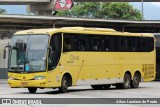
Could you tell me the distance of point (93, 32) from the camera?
1073 inches

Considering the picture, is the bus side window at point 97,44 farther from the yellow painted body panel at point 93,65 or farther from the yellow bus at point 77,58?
the yellow painted body panel at point 93,65

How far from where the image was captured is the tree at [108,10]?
106m

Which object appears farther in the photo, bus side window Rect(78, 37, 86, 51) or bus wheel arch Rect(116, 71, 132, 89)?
bus wheel arch Rect(116, 71, 132, 89)

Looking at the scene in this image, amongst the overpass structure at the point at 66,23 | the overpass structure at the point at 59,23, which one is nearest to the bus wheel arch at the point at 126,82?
the overpass structure at the point at 59,23

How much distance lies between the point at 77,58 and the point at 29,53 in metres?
2.92

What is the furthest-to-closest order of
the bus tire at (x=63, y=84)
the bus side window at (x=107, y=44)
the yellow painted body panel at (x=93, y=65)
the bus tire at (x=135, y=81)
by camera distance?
the bus tire at (x=135, y=81) < the bus side window at (x=107, y=44) < the bus tire at (x=63, y=84) < the yellow painted body panel at (x=93, y=65)

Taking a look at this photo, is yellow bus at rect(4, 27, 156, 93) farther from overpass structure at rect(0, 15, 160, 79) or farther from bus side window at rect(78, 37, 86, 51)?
overpass structure at rect(0, 15, 160, 79)

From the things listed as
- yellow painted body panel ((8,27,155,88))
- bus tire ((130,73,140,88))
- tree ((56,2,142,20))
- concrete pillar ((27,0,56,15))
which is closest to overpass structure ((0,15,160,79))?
concrete pillar ((27,0,56,15))

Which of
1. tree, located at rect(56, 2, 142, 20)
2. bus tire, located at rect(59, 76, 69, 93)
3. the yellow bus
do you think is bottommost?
tree, located at rect(56, 2, 142, 20)

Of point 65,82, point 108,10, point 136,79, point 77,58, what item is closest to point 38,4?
point 108,10

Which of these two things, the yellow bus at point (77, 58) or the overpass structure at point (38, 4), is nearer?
the yellow bus at point (77, 58)

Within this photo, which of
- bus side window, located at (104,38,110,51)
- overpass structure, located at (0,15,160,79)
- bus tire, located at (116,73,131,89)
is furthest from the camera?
overpass structure, located at (0,15,160,79)

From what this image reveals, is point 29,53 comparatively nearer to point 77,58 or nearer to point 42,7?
point 77,58

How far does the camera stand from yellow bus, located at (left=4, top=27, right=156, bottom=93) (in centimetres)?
2397
